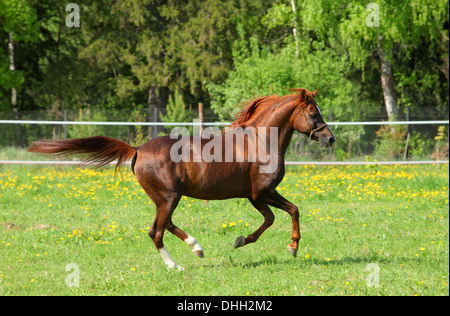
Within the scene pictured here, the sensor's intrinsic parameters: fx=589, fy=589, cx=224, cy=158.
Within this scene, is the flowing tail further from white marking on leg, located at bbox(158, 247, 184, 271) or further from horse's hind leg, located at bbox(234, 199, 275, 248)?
horse's hind leg, located at bbox(234, 199, 275, 248)

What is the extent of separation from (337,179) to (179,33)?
13.2 meters

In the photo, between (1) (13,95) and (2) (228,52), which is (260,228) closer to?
(2) (228,52)

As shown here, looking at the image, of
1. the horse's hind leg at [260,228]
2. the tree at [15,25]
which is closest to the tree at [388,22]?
the tree at [15,25]

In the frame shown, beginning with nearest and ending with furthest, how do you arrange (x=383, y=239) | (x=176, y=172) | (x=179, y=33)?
(x=176, y=172) < (x=383, y=239) < (x=179, y=33)

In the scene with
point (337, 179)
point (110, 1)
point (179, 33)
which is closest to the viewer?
point (337, 179)

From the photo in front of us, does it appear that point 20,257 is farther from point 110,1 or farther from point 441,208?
point 110,1

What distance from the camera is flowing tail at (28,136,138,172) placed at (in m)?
6.67

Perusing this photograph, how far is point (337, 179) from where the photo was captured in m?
13.1

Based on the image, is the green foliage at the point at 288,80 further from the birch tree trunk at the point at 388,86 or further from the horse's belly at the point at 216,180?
the horse's belly at the point at 216,180

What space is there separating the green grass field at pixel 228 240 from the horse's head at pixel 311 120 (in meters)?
1.44

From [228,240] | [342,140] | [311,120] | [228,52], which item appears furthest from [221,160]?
[228,52]

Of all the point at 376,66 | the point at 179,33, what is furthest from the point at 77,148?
the point at 376,66

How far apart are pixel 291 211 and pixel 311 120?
1.05 m

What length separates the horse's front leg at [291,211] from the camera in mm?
6570
